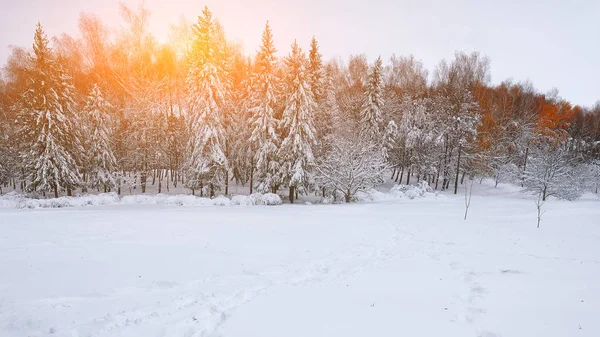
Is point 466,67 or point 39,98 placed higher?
point 466,67

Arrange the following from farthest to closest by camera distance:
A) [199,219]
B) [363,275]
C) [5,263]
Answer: [199,219] → [363,275] → [5,263]

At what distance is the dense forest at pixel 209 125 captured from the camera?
77.0 feet

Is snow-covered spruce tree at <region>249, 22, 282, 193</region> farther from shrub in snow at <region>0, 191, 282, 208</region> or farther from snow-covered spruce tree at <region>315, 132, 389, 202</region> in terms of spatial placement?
snow-covered spruce tree at <region>315, 132, 389, 202</region>

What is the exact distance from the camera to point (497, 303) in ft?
19.4

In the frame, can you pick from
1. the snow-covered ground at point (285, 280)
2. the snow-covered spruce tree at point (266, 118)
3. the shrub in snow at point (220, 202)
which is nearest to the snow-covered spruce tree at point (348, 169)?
the snow-covered spruce tree at point (266, 118)

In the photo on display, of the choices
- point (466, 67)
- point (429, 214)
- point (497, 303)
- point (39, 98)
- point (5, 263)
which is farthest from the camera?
point (466, 67)

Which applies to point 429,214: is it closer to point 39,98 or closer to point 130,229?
point 130,229

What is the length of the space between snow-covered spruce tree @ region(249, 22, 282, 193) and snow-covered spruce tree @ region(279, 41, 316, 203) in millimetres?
1008

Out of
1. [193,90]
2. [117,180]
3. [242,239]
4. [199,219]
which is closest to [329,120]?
[193,90]

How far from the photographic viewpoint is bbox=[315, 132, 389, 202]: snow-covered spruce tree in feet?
83.7

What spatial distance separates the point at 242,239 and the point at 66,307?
626cm

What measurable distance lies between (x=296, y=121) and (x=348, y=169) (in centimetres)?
638

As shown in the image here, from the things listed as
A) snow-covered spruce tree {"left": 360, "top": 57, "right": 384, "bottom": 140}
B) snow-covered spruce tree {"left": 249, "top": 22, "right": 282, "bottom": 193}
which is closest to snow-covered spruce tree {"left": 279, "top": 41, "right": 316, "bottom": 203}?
snow-covered spruce tree {"left": 249, "top": 22, "right": 282, "bottom": 193}

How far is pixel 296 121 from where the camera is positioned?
2409 cm
